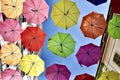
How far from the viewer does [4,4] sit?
24.6 ft

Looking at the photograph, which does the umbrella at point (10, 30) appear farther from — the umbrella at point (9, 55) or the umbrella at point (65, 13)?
the umbrella at point (65, 13)

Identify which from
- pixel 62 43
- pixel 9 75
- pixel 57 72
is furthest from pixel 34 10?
pixel 9 75

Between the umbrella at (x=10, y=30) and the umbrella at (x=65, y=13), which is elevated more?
the umbrella at (x=65, y=13)

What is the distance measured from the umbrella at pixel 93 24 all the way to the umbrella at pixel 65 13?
323 millimetres

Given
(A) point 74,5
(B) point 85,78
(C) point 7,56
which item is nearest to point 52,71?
(B) point 85,78

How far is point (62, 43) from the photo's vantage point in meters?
7.74

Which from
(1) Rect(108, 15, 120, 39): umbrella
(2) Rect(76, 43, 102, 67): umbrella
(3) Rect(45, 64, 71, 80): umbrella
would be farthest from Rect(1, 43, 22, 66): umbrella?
(1) Rect(108, 15, 120, 39): umbrella

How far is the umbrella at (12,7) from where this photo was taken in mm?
7540

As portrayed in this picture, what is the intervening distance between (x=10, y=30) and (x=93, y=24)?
2751mm

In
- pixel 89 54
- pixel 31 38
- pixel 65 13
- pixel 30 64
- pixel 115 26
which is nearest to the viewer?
pixel 115 26

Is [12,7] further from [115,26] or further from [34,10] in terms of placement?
[115,26]

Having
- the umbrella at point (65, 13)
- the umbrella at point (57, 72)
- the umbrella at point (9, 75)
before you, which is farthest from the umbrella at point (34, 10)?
the umbrella at point (9, 75)

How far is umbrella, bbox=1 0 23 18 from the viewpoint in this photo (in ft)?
24.7

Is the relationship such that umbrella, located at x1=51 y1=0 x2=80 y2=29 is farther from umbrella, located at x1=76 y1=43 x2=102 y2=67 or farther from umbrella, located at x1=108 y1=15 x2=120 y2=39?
umbrella, located at x1=108 y1=15 x2=120 y2=39
